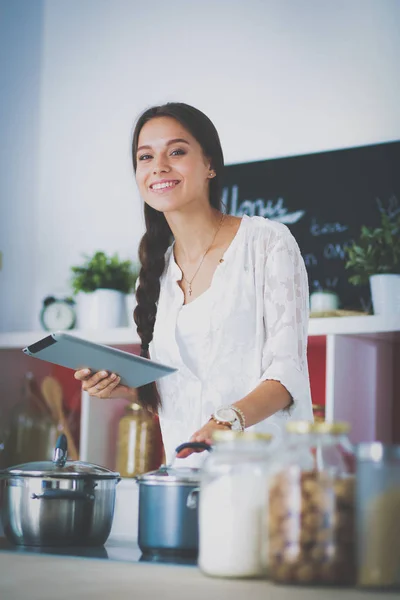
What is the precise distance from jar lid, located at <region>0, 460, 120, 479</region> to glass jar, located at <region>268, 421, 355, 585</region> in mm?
563

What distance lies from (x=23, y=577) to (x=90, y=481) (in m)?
0.37

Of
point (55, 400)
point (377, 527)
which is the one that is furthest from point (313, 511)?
point (55, 400)

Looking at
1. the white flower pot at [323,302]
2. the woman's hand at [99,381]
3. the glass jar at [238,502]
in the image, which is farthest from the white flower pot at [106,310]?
the glass jar at [238,502]

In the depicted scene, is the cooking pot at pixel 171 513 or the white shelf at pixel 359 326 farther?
the white shelf at pixel 359 326

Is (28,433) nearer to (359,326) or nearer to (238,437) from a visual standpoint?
(359,326)

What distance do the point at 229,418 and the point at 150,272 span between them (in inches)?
31.2

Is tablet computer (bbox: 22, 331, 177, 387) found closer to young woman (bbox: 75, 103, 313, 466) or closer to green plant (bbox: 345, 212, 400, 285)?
young woman (bbox: 75, 103, 313, 466)

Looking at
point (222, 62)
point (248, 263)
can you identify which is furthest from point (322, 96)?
point (248, 263)

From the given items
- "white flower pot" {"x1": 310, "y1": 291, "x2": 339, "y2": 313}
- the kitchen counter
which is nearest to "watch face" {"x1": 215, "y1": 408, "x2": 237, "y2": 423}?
the kitchen counter

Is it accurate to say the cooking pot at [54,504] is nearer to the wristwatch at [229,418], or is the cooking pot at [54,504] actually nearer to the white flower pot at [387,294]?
the wristwatch at [229,418]

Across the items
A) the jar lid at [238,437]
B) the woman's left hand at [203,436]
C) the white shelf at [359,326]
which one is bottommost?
the woman's left hand at [203,436]

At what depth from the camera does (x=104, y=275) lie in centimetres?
343

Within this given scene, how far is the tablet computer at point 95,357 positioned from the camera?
142 cm

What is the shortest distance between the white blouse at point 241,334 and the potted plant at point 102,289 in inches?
49.4
